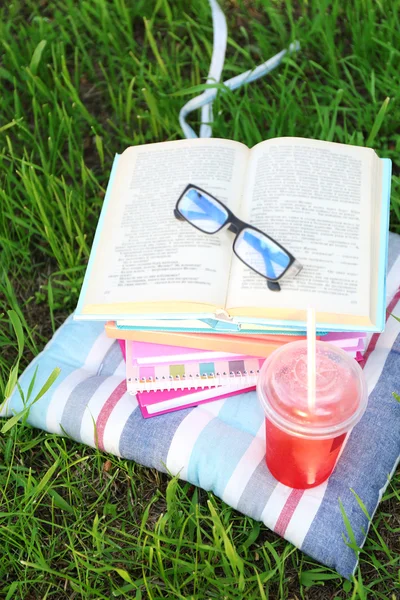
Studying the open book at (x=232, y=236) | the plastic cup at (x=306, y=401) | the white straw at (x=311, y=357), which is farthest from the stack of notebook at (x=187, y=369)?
the white straw at (x=311, y=357)

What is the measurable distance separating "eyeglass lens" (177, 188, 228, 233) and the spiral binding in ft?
1.04

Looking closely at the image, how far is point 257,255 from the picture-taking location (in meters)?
1.42

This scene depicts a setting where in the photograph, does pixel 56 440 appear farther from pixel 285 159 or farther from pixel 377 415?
pixel 285 159

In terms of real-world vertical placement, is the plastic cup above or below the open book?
below

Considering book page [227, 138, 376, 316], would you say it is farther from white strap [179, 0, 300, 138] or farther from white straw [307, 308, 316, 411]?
white strap [179, 0, 300, 138]

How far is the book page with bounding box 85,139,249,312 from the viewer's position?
143 centimetres

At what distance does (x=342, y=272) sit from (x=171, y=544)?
674 mm

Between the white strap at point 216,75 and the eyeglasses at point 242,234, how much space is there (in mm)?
611

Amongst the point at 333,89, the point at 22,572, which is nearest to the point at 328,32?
the point at 333,89

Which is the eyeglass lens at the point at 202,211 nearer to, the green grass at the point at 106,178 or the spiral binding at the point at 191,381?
the spiral binding at the point at 191,381

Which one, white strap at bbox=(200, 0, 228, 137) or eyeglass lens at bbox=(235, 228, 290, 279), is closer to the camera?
eyeglass lens at bbox=(235, 228, 290, 279)

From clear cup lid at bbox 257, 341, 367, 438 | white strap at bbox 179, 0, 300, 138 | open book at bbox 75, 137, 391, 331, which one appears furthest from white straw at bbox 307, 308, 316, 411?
white strap at bbox 179, 0, 300, 138

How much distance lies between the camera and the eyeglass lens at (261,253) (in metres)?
1.39

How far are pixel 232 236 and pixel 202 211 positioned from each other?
0.09 meters
